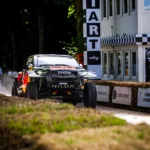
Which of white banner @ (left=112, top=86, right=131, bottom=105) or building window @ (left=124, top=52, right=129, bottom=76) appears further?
building window @ (left=124, top=52, right=129, bottom=76)

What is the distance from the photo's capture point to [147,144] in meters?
6.28

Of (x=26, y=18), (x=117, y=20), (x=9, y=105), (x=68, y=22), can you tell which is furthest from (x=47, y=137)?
(x=26, y=18)

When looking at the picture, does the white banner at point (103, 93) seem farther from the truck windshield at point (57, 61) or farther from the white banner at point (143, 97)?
the white banner at point (143, 97)

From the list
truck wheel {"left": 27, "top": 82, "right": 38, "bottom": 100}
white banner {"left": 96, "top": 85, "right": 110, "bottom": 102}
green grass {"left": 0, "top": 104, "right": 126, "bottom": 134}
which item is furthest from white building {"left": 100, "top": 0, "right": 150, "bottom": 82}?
green grass {"left": 0, "top": 104, "right": 126, "bottom": 134}

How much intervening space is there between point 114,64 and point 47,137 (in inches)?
1070

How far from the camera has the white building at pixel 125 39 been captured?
29.5 meters

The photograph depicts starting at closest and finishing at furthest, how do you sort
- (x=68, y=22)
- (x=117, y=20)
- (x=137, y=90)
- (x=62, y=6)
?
(x=137, y=90)
(x=117, y=20)
(x=62, y=6)
(x=68, y=22)

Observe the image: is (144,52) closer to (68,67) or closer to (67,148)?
(68,67)

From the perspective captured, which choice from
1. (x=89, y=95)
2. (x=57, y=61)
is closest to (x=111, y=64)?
(x=57, y=61)

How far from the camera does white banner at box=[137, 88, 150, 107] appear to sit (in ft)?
56.9

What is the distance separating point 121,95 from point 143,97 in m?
1.55

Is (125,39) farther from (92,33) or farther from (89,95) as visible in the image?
(89,95)

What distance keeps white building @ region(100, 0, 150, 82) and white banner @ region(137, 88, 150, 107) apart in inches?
464

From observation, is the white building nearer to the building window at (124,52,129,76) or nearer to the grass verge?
the building window at (124,52,129,76)
